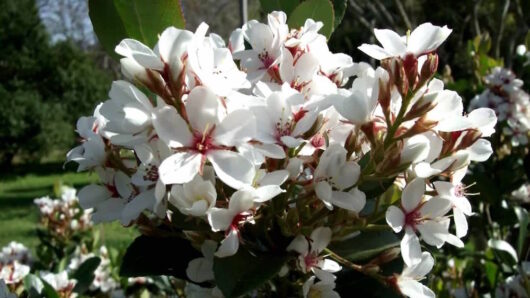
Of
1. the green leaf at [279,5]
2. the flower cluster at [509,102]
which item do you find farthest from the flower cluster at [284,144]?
the flower cluster at [509,102]

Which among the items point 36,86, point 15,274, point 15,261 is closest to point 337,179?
point 15,274

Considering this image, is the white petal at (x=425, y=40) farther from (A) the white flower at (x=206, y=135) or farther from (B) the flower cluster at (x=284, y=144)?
(A) the white flower at (x=206, y=135)

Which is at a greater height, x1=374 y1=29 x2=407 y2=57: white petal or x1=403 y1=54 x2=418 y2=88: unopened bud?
x1=374 y1=29 x2=407 y2=57: white petal

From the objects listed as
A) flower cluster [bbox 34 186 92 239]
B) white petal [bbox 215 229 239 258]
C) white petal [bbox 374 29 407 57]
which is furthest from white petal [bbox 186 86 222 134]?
flower cluster [bbox 34 186 92 239]

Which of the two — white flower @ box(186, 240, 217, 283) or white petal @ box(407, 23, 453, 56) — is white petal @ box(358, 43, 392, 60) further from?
white flower @ box(186, 240, 217, 283)

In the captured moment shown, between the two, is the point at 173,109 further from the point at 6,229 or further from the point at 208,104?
the point at 6,229

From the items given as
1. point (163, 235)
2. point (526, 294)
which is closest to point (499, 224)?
point (526, 294)

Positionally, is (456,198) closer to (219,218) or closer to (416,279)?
(416,279)
